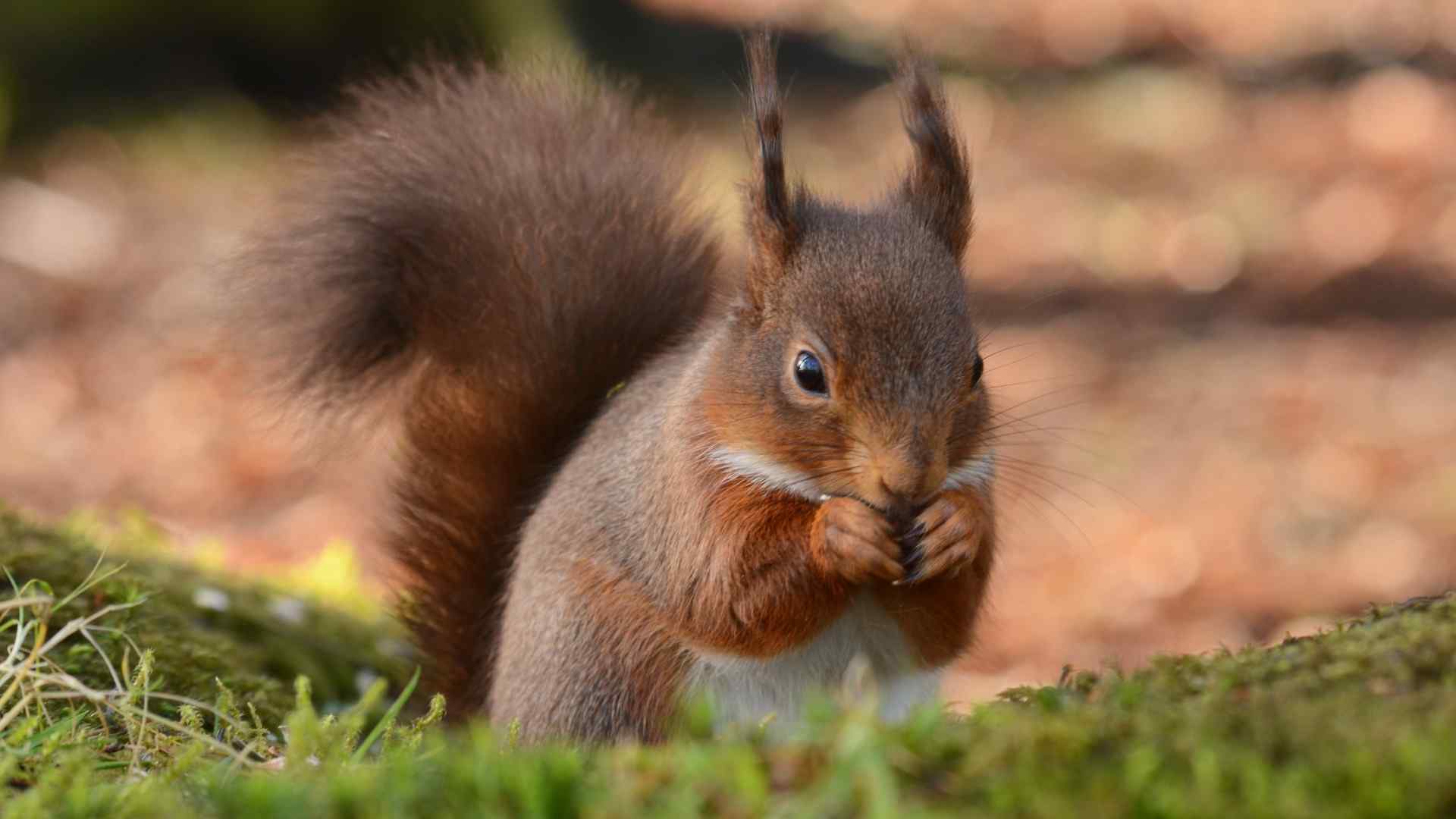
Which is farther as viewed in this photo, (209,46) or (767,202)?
(209,46)

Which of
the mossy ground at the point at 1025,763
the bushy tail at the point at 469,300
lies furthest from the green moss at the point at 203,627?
the mossy ground at the point at 1025,763

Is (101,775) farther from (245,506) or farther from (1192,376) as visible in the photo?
(1192,376)

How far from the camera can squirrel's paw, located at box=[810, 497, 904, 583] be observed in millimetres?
1937

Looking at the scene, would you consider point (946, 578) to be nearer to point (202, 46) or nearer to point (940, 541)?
point (940, 541)

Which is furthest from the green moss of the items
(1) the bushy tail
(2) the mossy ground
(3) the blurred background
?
(3) the blurred background

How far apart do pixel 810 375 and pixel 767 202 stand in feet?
0.98

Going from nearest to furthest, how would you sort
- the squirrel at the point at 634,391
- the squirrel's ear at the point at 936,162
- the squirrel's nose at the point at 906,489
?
the squirrel's nose at the point at 906,489, the squirrel at the point at 634,391, the squirrel's ear at the point at 936,162

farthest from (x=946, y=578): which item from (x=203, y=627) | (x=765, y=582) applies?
(x=203, y=627)

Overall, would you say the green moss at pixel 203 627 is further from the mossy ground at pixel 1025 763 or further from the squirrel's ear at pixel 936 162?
the squirrel's ear at pixel 936 162

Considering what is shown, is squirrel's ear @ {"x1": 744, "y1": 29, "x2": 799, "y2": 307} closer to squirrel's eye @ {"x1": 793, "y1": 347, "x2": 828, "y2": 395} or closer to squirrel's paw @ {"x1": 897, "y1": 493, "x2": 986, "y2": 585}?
squirrel's eye @ {"x1": 793, "y1": 347, "x2": 828, "y2": 395}

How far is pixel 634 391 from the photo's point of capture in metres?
2.54

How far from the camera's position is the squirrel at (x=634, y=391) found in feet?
6.68

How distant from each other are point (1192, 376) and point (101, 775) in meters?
4.44

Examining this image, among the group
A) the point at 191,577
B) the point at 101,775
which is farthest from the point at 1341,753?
the point at 191,577
